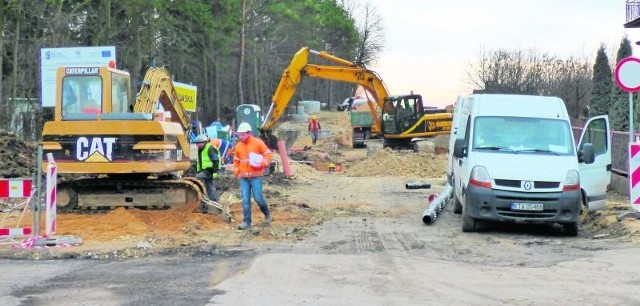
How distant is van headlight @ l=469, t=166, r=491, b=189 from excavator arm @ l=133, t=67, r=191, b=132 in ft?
21.6

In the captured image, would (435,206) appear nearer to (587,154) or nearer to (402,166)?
(587,154)

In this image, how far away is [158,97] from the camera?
18156 mm

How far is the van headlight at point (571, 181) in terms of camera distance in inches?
557

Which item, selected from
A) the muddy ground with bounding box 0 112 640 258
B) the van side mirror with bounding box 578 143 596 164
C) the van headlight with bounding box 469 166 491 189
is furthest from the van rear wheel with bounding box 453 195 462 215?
the van side mirror with bounding box 578 143 596 164

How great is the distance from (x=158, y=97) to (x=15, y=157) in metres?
9.01

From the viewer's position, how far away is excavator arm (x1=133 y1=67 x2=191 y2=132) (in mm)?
17391

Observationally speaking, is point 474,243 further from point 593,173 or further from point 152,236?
point 152,236

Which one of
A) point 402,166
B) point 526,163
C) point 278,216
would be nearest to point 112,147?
point 278,216

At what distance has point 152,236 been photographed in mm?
13836

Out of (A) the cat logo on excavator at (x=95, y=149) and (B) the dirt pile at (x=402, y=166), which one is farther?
(B) the dirt pile at (x=402, y=166)

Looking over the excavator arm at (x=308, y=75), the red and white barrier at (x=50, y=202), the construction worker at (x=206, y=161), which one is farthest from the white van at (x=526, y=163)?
the excavator arm at (x=308, y=75)

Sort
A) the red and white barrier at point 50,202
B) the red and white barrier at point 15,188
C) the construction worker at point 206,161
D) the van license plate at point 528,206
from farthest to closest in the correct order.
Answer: the construction worker at point 206,161 < the van license plate at point 528,206 < the red and white barrier at point 50,202 < the red and white barrier at point 15,188

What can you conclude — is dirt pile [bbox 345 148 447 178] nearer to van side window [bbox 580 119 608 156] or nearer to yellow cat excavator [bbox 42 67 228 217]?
van side window [bbox 580 119 608 156]

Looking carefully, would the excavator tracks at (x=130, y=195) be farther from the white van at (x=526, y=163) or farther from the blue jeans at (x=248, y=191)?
the white van at (x=526, y=163)
